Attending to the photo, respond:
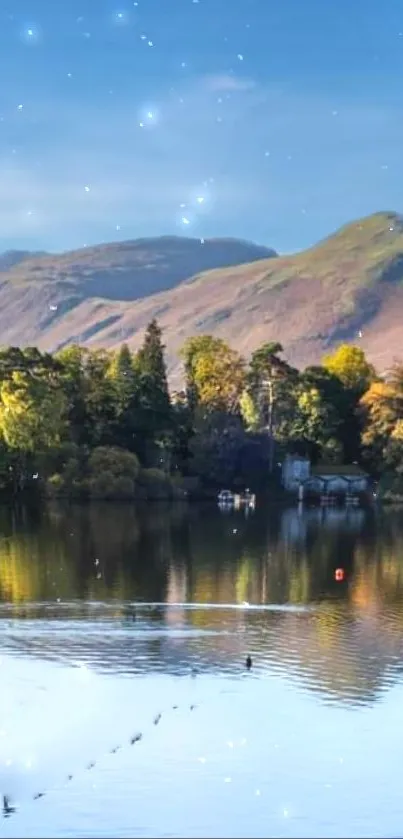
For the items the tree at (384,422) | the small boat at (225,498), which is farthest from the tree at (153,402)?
the tree at (384,422)

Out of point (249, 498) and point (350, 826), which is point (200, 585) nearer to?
point (350, 826)

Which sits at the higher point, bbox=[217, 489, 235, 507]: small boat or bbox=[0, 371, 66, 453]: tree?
bbox=[0, 371, 66, 453]: tree

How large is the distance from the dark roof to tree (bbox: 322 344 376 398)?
4.68 meters

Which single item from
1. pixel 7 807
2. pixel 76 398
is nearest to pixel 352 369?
pixel 76 398

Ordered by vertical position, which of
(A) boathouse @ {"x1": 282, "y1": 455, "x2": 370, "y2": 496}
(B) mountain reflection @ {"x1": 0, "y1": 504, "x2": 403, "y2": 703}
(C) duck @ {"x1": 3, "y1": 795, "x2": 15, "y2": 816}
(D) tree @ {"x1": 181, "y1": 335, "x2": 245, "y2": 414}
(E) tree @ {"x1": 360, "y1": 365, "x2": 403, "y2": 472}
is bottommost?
(C) duck @ {"x1": 3, "y1": 795, "x2": 15, "y2": 816}

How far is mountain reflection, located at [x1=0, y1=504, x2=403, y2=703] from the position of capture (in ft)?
70.7

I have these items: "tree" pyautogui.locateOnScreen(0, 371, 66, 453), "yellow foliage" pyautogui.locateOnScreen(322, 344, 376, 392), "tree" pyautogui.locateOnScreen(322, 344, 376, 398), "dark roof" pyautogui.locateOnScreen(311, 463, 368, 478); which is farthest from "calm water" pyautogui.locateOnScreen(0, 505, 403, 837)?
"yellow foliage" pyautogui.locateOnScreen(322, 344, 376, 392)

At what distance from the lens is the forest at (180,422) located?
184 feet

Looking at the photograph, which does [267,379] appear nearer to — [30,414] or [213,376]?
[213,376]

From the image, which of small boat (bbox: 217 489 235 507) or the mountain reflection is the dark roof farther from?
the mountain reflection

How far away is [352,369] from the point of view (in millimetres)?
70750

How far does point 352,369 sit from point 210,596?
43928mm

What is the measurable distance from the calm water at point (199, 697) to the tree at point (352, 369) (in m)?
34.5

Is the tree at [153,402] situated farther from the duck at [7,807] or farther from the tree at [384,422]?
the duck at [7,807]
